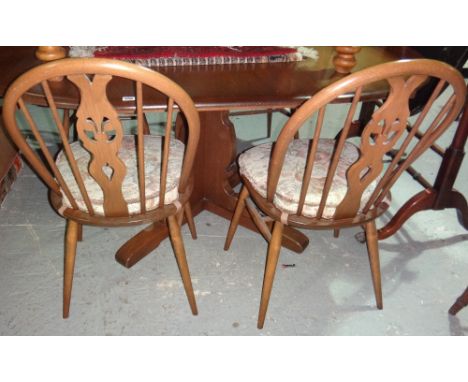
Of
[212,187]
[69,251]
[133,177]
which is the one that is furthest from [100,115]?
[212,187]

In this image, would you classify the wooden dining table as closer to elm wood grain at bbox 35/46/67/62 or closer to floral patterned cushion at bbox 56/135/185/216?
elm wood grain at bbox 35/46/67/62

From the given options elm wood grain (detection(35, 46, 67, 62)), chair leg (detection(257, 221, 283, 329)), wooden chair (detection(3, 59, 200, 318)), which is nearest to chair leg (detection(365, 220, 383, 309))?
chair leg (detection(257, 221, 283, 329))

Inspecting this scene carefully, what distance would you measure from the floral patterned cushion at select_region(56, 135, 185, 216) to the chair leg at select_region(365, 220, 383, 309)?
2.12 feet

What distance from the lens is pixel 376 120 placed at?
985mm

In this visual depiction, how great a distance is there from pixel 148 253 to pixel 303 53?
991mm

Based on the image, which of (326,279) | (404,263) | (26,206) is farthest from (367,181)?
(26,206)

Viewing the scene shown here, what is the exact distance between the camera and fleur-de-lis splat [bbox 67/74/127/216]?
0.90m

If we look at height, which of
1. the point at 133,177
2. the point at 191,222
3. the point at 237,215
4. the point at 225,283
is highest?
the point at 133,177

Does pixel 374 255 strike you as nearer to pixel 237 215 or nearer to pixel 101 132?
pixel 237 215

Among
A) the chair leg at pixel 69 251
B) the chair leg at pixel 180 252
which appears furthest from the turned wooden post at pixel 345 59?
the chair leg at pixel 69 251

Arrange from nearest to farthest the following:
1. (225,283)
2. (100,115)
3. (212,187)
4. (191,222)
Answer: (100,115) < (225,283) < (191,222) < (212,187)

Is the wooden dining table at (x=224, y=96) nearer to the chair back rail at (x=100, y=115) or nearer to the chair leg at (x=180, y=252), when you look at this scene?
the chair back rail at (x=100, y=115)

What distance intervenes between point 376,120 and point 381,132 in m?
0.04

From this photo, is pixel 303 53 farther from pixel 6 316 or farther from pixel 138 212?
pixel 6 316
